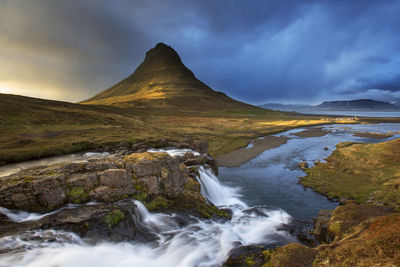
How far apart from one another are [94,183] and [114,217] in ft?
10.8

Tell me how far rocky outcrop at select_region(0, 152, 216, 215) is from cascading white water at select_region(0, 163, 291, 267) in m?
1.80

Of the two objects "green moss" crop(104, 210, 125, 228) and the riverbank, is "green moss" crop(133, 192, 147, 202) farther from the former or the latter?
the riverbank

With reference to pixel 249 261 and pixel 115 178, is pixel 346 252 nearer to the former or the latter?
pixel 249 261

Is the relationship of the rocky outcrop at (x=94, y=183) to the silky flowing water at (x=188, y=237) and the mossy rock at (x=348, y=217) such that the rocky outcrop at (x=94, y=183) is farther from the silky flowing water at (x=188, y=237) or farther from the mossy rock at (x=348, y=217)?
the mossy rock at (x=348, y=217)

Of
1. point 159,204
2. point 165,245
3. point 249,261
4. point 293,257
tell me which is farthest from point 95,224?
point 293,257

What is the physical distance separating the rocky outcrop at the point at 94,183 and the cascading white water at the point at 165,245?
5.89ft

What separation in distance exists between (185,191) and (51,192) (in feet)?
28.9

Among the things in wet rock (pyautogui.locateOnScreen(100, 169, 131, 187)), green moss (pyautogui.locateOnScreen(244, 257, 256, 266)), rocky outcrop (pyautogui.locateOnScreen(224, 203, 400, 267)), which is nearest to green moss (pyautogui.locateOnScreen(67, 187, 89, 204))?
wet rock (pyautogui.locateOnScreen(100, 169, 131, 187))

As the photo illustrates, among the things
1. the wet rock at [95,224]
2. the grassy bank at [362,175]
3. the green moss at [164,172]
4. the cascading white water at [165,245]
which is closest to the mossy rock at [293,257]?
the cascading white water at [165,245]

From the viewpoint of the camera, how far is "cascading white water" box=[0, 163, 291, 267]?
28.8ft

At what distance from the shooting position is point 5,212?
35.9 feet

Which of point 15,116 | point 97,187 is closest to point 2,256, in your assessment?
point 97,187

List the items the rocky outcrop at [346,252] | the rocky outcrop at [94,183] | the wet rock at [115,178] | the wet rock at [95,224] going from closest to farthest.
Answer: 1. the rocky outcrop at [346,252]
2. the wet rock at [95,224]
3. the rocky outcrop at [94,183]
4. the wet rock at [115,178]

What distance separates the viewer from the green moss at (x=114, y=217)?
1102 centimetres
